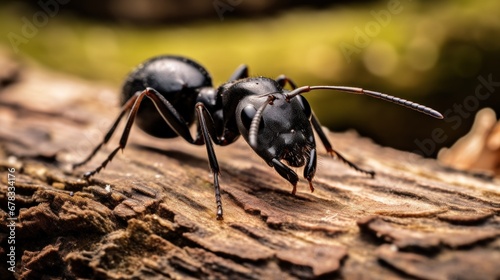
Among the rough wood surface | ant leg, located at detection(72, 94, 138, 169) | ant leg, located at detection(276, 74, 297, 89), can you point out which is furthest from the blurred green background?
ant leg, located at detection(72, 94, 138, 169)

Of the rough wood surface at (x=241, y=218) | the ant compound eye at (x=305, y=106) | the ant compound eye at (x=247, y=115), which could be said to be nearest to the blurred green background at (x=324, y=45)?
the rough wood surface at (x=241, y=218)

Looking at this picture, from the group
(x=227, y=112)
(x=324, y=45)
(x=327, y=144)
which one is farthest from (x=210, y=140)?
(x=324, y=45)

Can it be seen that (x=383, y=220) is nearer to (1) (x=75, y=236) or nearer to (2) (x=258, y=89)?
(2) (x=258, y=89)

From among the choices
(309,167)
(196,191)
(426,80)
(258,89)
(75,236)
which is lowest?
(75,236)

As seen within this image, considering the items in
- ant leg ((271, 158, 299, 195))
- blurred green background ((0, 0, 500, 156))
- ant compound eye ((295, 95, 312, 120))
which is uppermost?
blurred green background ((0, 0, 500, 156))

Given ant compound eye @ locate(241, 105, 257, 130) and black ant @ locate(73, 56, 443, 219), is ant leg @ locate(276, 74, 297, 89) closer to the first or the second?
black ant @ locate(73, 56, 443, 219)

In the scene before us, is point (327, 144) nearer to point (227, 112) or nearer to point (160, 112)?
point (227, 112)

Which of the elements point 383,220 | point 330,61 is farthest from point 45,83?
point 383,220
